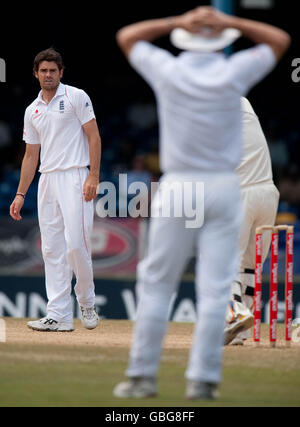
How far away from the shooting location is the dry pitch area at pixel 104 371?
554cm

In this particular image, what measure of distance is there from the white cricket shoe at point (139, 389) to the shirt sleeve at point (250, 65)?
157 centimetres

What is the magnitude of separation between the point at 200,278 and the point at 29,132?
3551mm

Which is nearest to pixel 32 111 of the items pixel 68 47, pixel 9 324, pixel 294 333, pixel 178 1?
pixel 9 324

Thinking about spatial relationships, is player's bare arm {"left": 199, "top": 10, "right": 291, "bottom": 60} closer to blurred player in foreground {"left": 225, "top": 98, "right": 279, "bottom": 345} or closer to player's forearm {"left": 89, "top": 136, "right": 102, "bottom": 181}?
blurred player in foreground {"left": 225, "top": 98, "right": 279, "bottom": 345}

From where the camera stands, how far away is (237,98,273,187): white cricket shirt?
7953mm

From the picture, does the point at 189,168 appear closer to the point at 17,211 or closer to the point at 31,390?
the point at 31,390

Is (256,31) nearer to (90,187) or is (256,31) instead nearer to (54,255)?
(90,187)

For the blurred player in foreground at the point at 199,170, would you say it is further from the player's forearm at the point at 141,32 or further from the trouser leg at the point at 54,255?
the trouser leg at the point at 54,255

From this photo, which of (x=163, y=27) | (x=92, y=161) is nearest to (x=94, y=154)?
(x=92, y=161)

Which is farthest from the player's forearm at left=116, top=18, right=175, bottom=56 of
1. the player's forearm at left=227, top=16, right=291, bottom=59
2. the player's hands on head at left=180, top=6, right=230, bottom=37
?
the player's forearm at left=227, top=16, right=291, bottom=59

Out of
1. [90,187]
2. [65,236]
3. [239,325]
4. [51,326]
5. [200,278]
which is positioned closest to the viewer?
[200,278]

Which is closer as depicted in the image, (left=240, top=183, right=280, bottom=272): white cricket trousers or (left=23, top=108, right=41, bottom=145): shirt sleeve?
(left=240, top=183, right=280, bottom=272): white cricket trousers

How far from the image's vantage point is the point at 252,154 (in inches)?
313

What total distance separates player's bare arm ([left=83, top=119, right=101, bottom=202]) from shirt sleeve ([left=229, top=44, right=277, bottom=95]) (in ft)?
10.0
